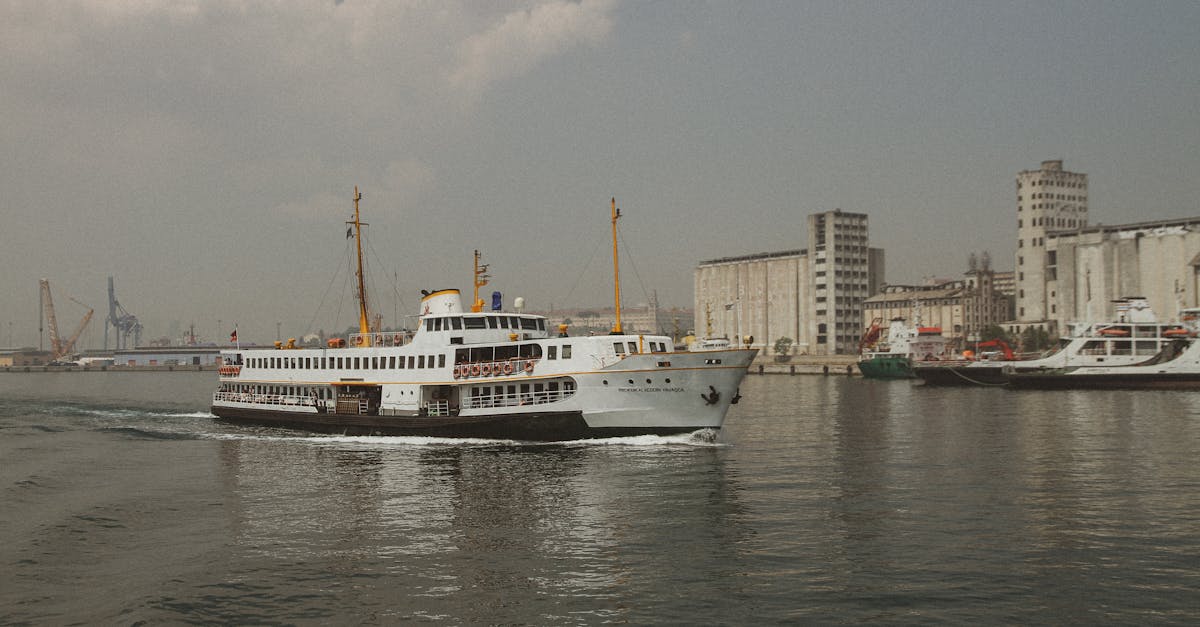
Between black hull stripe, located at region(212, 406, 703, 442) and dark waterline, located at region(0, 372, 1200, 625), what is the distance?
63cm

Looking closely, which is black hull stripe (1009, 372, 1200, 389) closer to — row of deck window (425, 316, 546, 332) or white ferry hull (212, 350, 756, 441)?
white ferry hull (212, 350, 756, 441)

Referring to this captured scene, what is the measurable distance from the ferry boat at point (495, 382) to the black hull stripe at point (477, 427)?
6 cm

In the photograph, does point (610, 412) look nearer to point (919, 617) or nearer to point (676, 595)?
point (676, 595)

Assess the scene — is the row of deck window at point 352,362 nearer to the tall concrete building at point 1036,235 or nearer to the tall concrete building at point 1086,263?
the tall concrete building at point 1086,263

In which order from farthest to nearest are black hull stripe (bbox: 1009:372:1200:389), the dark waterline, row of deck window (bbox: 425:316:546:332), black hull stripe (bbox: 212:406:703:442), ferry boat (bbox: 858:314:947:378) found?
ferry boat (bbox: 858:314:947:378)
black hull stripe (bbox: 1009:372:1200:389)
row of deck window (bbox: 425:316:546:332)
black hull stripe (bbox: 212:406:703:442)
the dark waterline

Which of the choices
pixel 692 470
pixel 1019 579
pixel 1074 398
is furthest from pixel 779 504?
pixel 1074 398

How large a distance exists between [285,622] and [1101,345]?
105615 millimetres

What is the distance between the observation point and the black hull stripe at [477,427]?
4084 centimetres

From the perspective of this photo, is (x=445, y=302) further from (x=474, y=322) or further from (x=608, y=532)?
(x=608, y=532)

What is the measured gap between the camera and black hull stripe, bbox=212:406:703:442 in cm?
4084

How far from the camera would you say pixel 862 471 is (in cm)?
3525

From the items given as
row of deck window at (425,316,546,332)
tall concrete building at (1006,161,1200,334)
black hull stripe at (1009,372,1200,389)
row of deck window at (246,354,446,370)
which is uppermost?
tall concrete building at (1006,161,1200,334)

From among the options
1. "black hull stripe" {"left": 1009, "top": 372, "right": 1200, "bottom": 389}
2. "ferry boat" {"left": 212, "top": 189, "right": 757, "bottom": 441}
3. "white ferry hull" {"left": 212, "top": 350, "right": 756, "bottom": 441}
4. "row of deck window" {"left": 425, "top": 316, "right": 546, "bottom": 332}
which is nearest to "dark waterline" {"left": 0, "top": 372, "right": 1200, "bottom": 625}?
"white ferry hull" {"left": 212, "top": 350, "right": 756, "bottom": 441}

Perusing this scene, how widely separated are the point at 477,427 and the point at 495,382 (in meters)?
2.56
